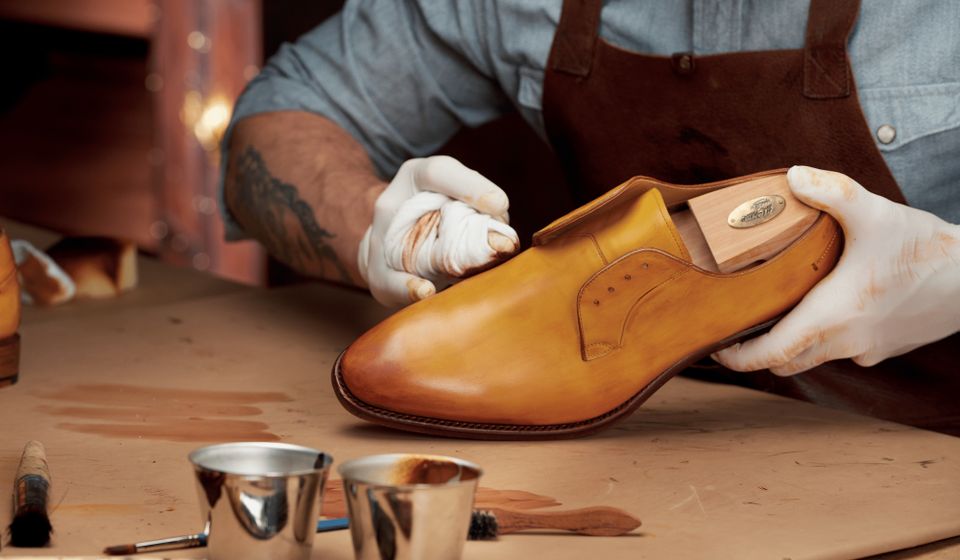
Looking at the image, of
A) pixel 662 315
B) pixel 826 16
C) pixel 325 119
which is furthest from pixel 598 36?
pixel 662 315

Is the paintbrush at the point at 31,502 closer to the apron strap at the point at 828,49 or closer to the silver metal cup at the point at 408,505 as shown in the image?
the silver metal cup at the point at 408,505

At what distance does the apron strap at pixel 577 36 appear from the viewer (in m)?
1.62

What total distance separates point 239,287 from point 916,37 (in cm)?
105

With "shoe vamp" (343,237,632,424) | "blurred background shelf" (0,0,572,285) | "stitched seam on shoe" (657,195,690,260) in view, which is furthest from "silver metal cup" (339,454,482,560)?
"blurred background shelf" (0,0,572,285)

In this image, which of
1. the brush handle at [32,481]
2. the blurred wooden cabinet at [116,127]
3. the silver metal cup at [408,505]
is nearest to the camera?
the silver metal cup at [408,505]

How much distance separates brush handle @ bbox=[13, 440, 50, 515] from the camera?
2.74ft

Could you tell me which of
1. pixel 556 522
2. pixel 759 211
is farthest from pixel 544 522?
pixel 759 211

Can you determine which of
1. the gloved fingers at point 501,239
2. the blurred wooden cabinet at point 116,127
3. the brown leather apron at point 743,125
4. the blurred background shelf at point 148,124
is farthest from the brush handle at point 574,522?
the blurred wooden cabinet at point 116,127

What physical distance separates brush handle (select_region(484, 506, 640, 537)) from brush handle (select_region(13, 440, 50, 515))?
33 centimetres

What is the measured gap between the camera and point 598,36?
162 cm

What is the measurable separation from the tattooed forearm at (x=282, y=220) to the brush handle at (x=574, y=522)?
0.73 metres

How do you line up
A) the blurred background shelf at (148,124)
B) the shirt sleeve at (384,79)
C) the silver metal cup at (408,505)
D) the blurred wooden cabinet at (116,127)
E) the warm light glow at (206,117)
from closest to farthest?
the silver metal cup at (408,505) < the shirt sleeve at (384,79) < the blurred background shelf at (148,124) < the warm light glow at (206,117) < the blurred wooden cabinet at (116,127)

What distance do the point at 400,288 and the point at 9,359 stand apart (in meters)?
0.43

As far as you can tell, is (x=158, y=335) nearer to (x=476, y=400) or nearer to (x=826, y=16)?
(x=476, y=400)
